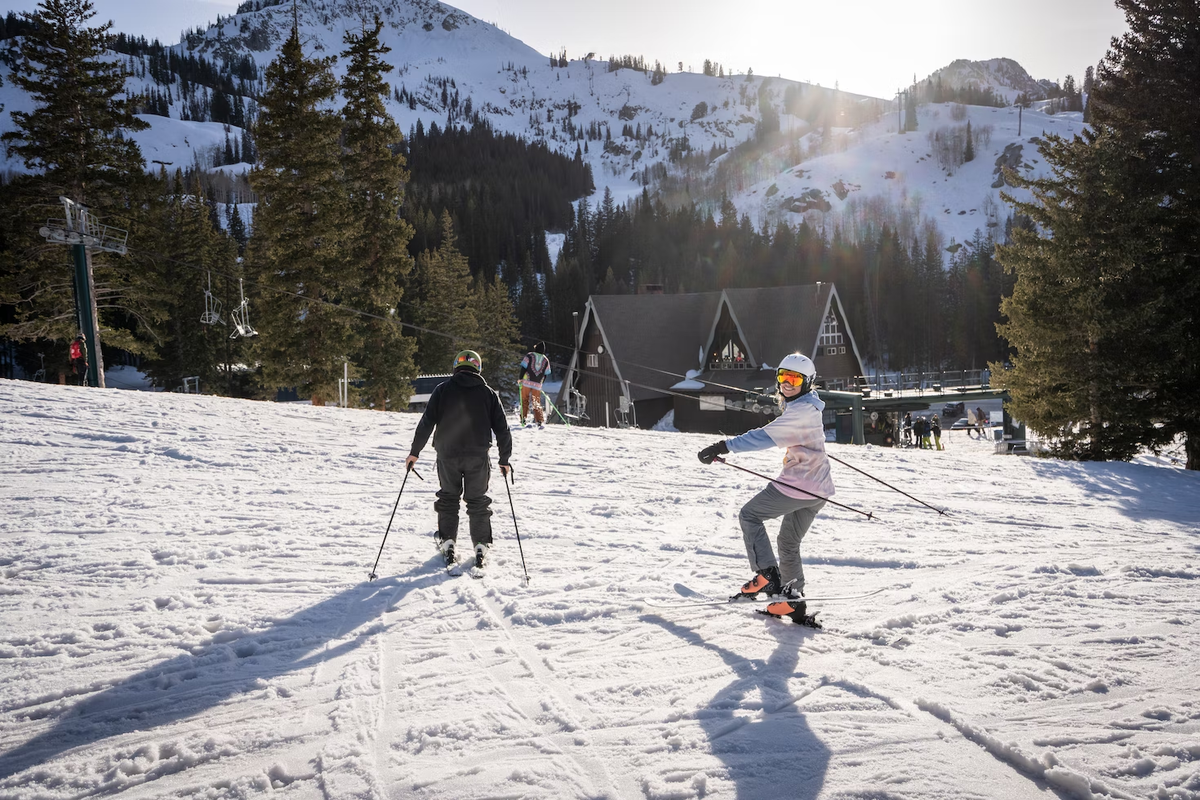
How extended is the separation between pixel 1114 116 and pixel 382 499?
16656 millimetres

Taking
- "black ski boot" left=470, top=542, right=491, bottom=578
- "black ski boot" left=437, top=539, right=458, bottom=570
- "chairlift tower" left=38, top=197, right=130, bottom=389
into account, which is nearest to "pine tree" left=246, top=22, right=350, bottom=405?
"chairlift tower" left=38, top=197, right=130, bottom=389

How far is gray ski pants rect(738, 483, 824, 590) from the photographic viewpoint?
496cm

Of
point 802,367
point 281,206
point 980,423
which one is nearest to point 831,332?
point 980,423

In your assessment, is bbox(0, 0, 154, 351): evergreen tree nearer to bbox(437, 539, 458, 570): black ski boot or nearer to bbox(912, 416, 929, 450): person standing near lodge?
bbox(437, 539, 458, 570): black ski boot

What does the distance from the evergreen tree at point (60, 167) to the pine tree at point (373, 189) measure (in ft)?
25.1

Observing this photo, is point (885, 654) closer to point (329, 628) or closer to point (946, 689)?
point (946, 689)

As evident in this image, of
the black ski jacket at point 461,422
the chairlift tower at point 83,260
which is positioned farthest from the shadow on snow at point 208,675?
the chairlift tower at point 83,260

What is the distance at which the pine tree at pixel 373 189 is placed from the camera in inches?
947

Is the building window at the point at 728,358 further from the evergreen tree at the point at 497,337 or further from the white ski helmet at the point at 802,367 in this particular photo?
A: the white ski helmet at the point at 802,367

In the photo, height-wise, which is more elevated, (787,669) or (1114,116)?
(1114,116)

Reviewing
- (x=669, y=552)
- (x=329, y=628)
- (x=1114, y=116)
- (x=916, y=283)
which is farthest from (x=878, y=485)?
(x=916, y=283)

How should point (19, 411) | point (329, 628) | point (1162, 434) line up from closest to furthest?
point (329, 628) < point (19, 411) < point (1162, 434)

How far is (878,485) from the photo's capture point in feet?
35.6

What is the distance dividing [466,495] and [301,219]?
19334 millimetres
